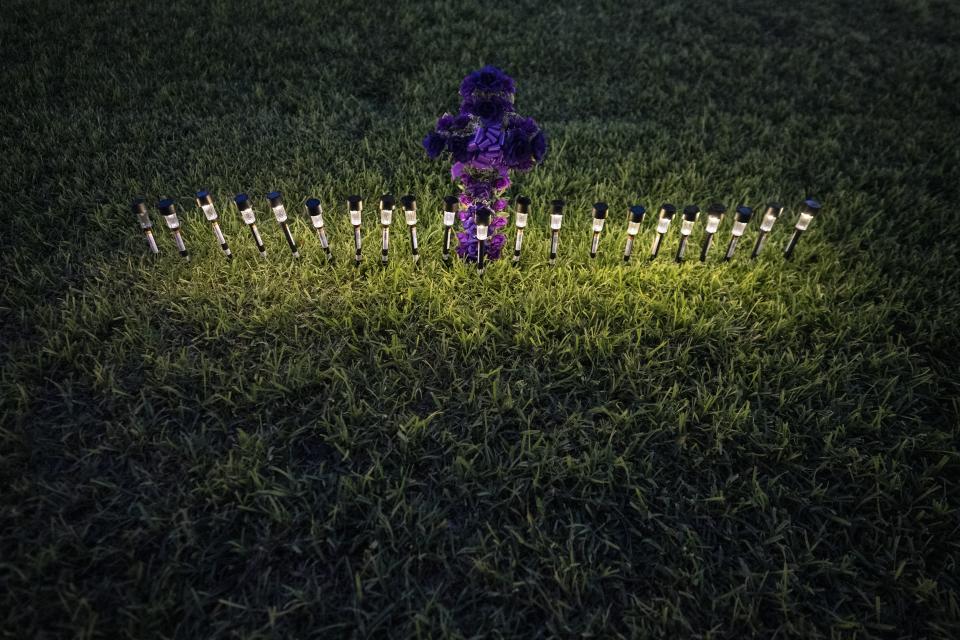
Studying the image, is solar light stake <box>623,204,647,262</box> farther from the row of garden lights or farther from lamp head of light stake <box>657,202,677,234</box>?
lamp head of light stake <box>657,202,677,234</box>

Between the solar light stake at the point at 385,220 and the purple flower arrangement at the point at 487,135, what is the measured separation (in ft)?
1.25

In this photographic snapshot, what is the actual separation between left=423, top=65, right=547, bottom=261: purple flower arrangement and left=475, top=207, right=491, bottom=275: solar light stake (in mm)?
262

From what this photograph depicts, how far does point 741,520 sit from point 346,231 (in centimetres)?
336

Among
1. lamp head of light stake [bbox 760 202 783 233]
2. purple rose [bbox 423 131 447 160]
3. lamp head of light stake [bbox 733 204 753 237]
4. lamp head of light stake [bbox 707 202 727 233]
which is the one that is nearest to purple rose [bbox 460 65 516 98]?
purple rose [bbox 423 131 447 160]

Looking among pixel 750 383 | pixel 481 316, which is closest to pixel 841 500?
pixel 750 383

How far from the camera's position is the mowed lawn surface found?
2350 mm

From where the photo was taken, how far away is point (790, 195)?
5.05 metres

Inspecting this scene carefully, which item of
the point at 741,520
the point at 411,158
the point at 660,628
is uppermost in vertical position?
the point at 411,158

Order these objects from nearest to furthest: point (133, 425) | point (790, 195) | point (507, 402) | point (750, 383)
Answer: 1. point (133, 425)
2. point (507, 402)
3. point (750, 383)
4. point (790, 195)

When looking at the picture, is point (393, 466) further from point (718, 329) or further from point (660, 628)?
point (718, 329)

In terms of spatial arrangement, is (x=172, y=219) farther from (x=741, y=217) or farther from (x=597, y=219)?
(x=741, y=217)

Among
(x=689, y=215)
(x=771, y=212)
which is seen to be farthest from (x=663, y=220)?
(x=771, y=212)

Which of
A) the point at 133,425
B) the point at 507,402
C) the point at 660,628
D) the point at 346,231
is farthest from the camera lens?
the point at 346,231

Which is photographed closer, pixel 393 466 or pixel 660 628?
pixel 660 628
